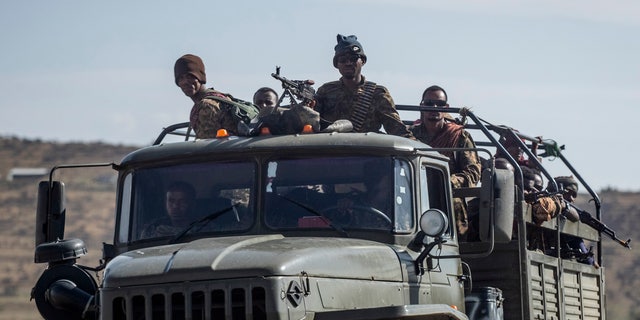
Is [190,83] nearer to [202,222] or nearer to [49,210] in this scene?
[49,210]

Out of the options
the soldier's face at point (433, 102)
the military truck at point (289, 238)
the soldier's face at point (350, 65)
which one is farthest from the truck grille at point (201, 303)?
the soldier's face at point (433, 102)

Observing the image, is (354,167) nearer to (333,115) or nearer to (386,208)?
(386,208)

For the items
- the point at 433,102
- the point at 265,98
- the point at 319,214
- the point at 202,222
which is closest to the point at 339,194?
the point at 319,214

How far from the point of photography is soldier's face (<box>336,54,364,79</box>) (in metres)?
11.0

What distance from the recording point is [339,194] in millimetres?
8805

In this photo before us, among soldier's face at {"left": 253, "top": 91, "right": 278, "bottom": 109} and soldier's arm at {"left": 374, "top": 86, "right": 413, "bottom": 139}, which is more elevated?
soldier's face at {"left": 253, "top": 91, "right": 278, "bottom": 109}

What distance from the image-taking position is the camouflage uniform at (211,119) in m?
10.9

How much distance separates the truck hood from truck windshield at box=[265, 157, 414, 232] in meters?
0.21

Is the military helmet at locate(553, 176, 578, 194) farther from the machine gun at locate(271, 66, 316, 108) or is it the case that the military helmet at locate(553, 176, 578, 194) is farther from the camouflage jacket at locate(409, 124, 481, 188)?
the machine gun at locate(271, 66, 316, 108)

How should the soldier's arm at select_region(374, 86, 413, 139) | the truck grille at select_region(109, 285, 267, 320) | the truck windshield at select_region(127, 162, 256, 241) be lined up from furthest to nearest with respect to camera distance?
the soldier's arm at select_region(374, 86, 413, 139) < the truck windshield at select_region(127, 162, 256, 241) < the truck grille at select_region(109, 285, 267, 320)

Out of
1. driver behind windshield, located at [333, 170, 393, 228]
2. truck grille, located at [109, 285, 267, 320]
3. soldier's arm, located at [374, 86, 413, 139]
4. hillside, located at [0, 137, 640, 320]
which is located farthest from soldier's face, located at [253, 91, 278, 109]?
hillside, located at [0, 137, 640, 320]

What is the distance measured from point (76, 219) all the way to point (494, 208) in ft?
144

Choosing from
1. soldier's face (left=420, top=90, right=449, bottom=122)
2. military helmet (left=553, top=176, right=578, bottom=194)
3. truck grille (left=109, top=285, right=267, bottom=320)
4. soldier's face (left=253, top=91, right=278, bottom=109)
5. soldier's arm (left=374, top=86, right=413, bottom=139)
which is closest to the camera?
truck grille (left=109, top=285, right=267, bottom=320)

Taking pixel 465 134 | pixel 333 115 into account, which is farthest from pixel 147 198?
pixel 465 134
